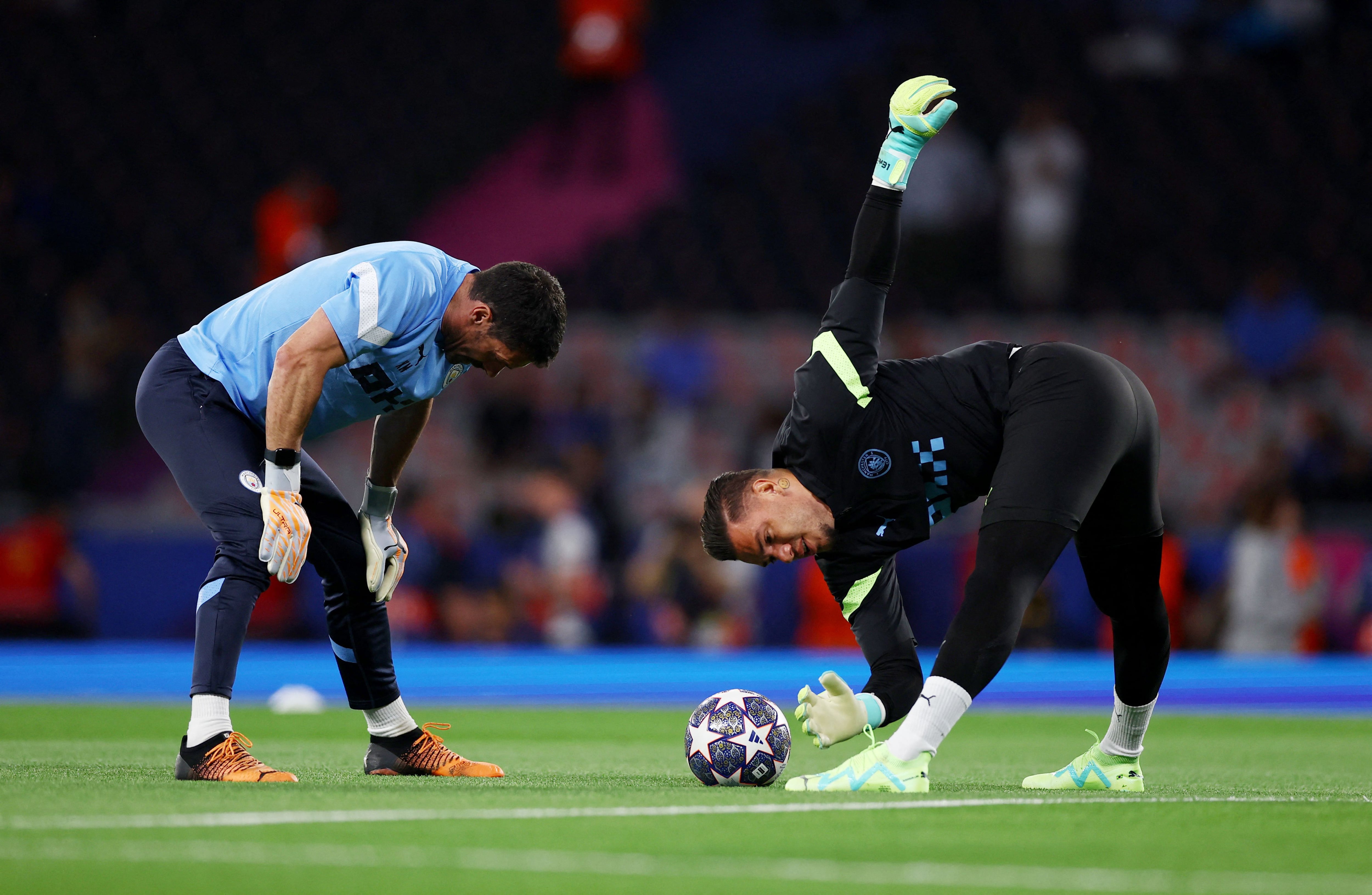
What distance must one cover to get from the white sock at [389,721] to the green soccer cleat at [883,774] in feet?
5.95

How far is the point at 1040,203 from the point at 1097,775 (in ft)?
36.2

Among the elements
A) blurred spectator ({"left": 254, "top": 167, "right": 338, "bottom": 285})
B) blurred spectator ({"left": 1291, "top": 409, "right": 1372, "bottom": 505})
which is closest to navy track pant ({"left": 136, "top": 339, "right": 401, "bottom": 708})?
blurred spectator ({"left": 1291, "top": 409, "right": 1372, "bottom": 505})

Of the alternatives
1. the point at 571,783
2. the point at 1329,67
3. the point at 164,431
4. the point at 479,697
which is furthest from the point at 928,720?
the point at 1329,67

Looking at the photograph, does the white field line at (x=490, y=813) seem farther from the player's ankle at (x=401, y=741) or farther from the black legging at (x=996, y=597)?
the player's ankle at (x=401, y=741)

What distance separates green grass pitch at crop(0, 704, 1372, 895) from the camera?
3268 mm

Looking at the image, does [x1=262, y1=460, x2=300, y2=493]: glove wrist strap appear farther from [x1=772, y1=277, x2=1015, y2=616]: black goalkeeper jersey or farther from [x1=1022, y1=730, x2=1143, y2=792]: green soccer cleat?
[x1=1022, y1=730, x2=1143, y2=792]: green soccer cleat

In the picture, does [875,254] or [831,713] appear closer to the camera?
[831,713]

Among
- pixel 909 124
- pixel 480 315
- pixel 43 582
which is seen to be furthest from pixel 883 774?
pixel 43 582

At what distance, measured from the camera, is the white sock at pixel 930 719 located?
15.6ft

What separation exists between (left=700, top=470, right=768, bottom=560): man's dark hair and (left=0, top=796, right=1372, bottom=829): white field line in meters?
0.86

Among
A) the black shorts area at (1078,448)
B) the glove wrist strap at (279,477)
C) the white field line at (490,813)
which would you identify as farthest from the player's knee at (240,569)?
the black shorts area at (1078,448)

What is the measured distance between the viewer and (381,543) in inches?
238

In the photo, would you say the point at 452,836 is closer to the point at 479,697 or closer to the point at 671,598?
the point at 479,697

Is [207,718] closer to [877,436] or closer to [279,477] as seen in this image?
[279,477]
